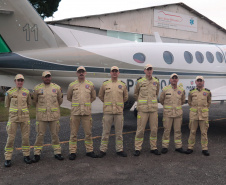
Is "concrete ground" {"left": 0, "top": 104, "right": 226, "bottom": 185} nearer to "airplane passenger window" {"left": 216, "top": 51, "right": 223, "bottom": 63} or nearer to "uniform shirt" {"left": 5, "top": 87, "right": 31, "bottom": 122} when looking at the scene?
"uniform shirt" {"left": 5, "top": 87, "right": 31, "bottom": 122}

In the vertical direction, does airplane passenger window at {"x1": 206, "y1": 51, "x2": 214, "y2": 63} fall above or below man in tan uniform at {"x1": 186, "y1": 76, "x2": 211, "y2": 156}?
above

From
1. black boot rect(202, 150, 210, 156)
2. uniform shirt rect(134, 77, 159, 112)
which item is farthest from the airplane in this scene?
black boot rect(202, 150, 210, 156)

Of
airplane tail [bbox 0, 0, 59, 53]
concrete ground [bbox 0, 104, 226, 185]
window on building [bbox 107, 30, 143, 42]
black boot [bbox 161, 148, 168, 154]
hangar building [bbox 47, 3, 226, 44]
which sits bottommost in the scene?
concrete ground [bbox 0, 104, 226, 185]

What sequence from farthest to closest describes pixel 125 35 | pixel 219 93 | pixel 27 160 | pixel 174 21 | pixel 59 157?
1. pixel 174 21
2. pixel 125 35
3. pixel 219 93
4. pixel 59 157
5. pixel 27 160

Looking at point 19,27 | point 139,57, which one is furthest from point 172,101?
point 19,27

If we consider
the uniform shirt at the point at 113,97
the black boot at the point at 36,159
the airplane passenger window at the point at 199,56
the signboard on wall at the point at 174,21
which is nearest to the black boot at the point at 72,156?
the black boot at the point at 36,159

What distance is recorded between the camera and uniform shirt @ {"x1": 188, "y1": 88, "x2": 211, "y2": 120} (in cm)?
612

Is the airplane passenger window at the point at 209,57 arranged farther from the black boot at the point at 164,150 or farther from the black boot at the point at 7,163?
the black boot at the point at 7,163

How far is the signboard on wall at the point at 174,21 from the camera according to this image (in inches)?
1053

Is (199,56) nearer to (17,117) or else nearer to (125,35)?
(17,117)

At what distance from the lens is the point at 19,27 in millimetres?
6836

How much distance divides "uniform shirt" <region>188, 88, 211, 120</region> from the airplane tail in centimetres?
434

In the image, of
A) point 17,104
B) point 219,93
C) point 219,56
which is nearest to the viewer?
point 17,104

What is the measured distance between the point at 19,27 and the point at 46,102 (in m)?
2.54
